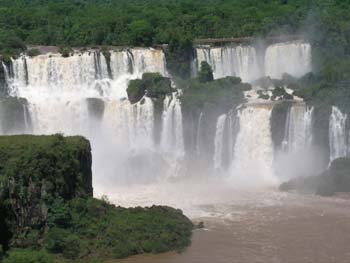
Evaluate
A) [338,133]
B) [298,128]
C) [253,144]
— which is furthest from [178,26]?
[338,133]

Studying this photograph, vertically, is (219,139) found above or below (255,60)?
below

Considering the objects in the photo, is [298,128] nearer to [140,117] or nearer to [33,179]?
[140,117]

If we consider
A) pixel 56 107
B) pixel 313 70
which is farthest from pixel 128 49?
pixel 313 70

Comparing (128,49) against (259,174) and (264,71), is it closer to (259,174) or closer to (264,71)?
(264,71)

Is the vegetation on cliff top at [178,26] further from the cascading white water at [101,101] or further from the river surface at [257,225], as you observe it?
the river surface at [257,225]

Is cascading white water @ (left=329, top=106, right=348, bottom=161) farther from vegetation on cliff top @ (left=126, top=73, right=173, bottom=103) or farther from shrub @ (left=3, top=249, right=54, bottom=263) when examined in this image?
shrub @ (left=3, top=249, right=54, bottom=263)

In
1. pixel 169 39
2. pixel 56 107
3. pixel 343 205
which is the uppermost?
pixel 169 39

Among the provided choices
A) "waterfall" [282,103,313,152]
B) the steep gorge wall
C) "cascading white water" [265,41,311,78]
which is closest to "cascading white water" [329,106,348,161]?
the steep gorge wall
